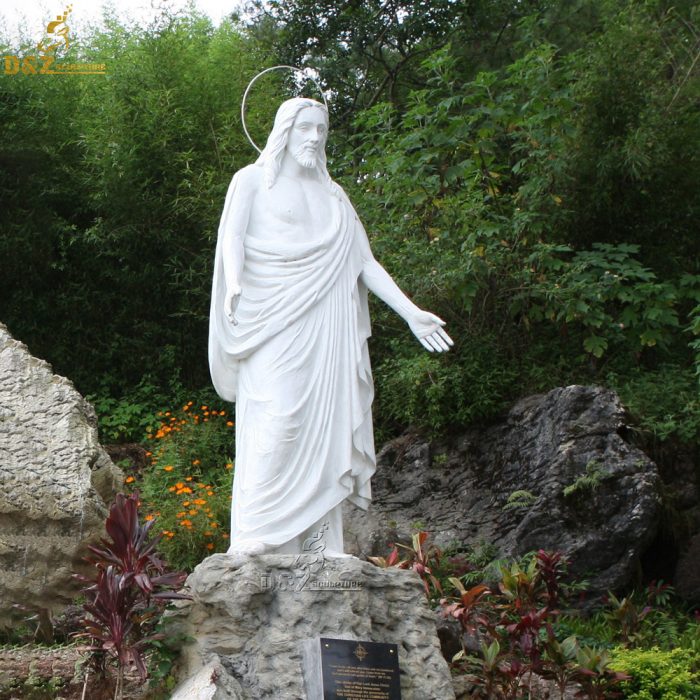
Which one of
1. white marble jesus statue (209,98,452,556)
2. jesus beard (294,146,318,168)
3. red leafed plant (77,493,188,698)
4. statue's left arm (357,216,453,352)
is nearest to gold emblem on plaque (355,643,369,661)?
white marble jesus statue (209,98,452,556)

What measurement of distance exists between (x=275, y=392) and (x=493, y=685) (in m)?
2.20

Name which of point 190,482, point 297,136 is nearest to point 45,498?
point 190,482

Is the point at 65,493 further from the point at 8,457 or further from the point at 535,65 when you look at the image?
the point at 535,65

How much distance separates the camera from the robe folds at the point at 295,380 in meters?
6.29

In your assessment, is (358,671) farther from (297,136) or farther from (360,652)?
(297,136)

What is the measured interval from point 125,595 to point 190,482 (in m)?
4.59

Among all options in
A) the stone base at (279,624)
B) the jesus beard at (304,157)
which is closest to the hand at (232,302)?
the jesus beard at (304,157)

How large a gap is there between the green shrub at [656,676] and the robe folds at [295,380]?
1919 millimetres

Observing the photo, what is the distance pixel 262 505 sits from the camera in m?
6.24

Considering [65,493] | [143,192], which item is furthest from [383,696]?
[143,192]

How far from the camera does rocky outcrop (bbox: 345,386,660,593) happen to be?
889cm

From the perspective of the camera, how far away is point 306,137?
7.00 meters

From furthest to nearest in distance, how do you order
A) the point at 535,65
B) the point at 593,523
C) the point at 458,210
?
1. the point at 535,65
2. the point at 458,210
3. the point at 593,523

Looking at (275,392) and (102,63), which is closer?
(275,392)
